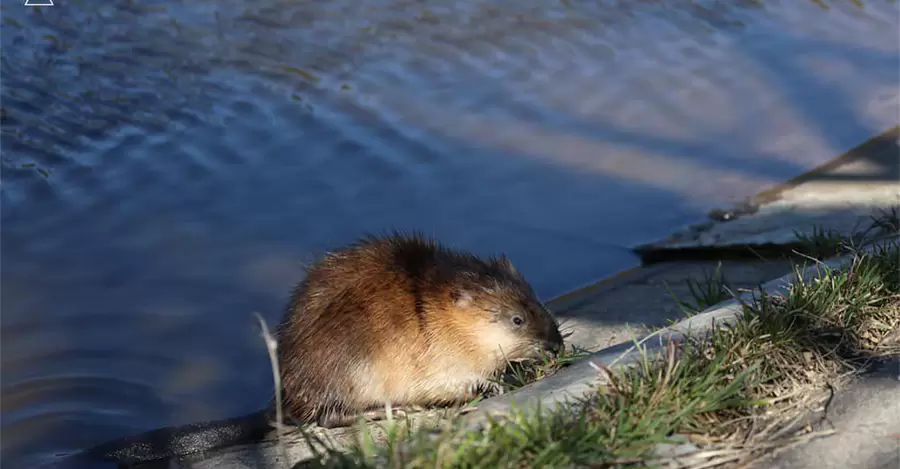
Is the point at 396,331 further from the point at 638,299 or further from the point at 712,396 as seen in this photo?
the point at 638,299

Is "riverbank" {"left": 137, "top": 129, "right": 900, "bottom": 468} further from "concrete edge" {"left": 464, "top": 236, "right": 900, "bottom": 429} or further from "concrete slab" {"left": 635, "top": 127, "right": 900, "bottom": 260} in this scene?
"concrete slab" {"left": 635, "top": 127, "right": 900, "bottom": 260}

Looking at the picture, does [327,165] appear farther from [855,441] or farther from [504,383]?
[855,441]

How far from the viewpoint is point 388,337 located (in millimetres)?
4453

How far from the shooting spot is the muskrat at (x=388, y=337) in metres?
4.42

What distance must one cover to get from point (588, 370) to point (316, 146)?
4216 millimetres

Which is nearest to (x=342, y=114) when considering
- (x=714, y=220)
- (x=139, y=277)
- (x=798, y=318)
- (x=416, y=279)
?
(x=139, y=277)

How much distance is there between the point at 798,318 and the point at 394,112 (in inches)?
188

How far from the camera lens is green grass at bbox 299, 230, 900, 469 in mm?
3148

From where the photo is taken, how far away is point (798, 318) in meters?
3.96

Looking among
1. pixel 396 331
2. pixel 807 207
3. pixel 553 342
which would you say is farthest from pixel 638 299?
pixel 396 331

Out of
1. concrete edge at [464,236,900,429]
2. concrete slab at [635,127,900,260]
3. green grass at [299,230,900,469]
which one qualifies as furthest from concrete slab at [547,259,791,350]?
green grass at [299,230,900,469]

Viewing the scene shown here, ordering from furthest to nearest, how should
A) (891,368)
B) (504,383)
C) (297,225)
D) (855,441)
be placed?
(297,225), (504,383), (891,368), (855,441)

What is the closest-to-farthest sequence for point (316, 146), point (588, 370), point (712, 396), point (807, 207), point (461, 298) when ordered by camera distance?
1. point (712, 396)
2. point (588, 370)
3. point (461, 298)
4. point (807, 207)
5. point (316, 146)

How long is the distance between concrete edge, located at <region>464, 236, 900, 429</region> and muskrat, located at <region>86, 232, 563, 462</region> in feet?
1.47
